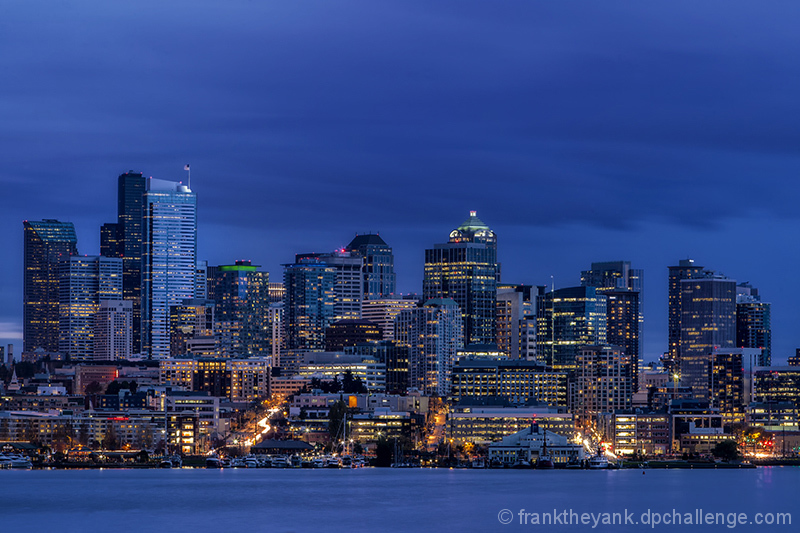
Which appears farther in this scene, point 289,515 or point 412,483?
point 412,483

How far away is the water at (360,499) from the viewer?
114875 mm

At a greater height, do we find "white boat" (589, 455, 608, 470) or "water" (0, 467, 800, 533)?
"water" (0, 467, 800, 533)

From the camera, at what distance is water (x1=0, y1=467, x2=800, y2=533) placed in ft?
377

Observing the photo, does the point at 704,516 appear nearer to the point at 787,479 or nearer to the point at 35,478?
the point at 787,479

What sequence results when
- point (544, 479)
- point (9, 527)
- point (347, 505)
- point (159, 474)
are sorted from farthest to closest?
point (159, 474) → point (544, 479) → point (347, 505) → point (9, 527)

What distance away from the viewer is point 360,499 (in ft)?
444

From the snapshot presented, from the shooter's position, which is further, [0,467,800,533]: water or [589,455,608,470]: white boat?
[589,455,608,470]: white boat

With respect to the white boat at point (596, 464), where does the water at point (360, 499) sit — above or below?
above

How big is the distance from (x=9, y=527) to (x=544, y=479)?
2730 inches

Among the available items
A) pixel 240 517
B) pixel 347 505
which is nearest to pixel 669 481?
pixel 347 505

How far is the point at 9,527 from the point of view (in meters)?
114

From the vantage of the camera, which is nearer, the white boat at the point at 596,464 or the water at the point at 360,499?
the water at the point at 360,499

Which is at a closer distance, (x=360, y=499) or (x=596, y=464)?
(x=360, y=499)

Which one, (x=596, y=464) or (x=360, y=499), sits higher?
(x=360, y=499)
